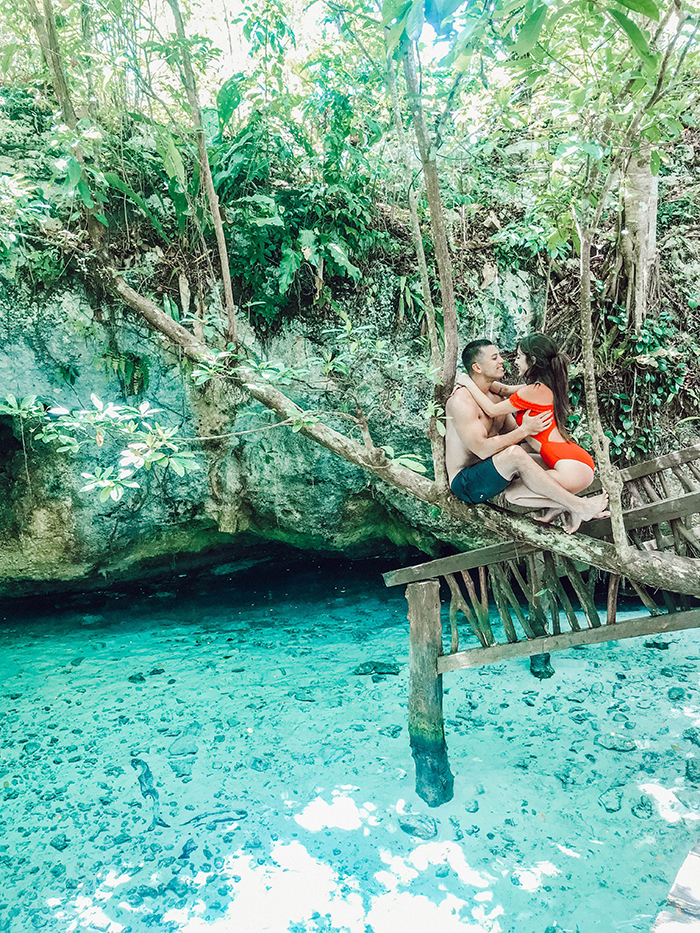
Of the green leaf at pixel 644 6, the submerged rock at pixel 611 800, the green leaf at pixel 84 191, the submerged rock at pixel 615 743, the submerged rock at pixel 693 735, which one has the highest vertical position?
the green leaf at pixel 84 191

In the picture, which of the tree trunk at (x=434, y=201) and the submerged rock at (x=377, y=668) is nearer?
the tree trunk at (x=434, y=201)

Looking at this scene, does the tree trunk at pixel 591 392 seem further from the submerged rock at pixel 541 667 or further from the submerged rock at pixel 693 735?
the submerged rock at pixel 541 667

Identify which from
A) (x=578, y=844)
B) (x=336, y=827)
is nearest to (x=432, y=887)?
(x=336, y=827)

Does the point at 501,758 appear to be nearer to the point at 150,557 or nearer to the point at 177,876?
the point at 177,876

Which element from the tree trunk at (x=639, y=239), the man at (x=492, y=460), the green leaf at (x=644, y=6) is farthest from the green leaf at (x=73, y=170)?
the tree trunk at (x=639, y=239)

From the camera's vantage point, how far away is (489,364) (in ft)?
10.5

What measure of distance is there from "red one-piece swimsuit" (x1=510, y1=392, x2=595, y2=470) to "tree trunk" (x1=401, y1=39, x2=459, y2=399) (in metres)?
0.41

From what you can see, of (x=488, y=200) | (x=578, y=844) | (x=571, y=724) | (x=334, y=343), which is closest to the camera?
(x=578, y=844)

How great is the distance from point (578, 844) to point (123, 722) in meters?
3.32

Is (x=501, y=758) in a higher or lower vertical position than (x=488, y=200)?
lower

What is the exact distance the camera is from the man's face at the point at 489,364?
10.5ft

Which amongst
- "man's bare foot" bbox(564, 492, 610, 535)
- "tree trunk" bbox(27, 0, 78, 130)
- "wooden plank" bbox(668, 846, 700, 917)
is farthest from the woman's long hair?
"tree trunk" bbox(27, 0, 78, 130)

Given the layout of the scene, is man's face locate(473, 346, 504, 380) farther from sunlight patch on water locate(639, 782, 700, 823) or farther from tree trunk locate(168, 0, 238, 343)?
sunlight patch on water locate(639, 782, 700, 823)

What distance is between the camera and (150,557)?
20.2 feet
